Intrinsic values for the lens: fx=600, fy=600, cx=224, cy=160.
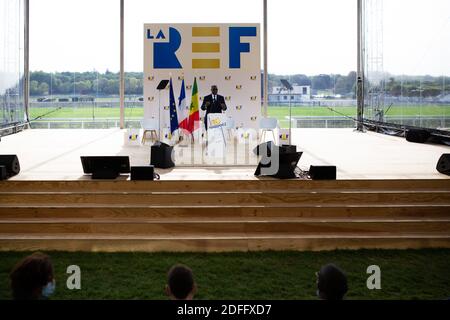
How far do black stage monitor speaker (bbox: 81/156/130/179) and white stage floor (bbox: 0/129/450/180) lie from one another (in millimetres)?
239

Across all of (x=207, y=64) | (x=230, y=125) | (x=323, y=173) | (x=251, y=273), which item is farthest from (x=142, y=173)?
(x=207, y=64)

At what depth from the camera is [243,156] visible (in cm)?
1145

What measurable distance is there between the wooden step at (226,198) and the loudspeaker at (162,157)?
6.11 feet

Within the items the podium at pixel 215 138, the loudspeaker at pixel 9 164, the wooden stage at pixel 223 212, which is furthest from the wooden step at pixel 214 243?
the podium at pixel 215 138

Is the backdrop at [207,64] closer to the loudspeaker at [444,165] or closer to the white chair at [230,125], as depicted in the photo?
the white chair at [230,125]

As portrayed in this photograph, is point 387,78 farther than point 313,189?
Yes

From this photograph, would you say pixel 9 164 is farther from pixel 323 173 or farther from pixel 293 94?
pixel 293 94

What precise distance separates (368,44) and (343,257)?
13.1 m

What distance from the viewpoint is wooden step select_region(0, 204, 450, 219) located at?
743 centimetres

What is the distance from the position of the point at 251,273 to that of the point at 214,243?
96cm

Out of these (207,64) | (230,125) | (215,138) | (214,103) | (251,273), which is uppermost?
(207,64)

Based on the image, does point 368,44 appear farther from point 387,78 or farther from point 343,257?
point 343,257

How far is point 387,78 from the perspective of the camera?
1686 centimetres

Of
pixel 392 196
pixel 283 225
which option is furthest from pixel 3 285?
pixel 392 196
